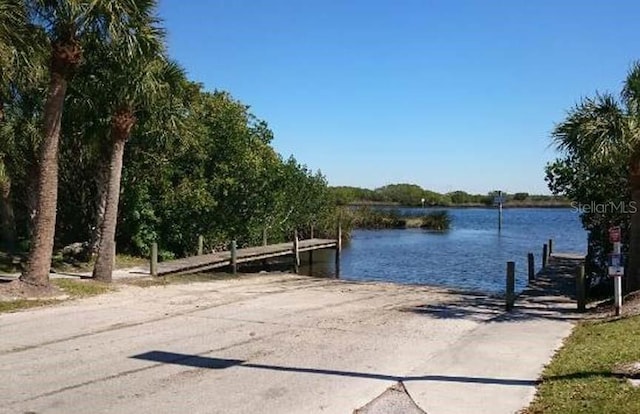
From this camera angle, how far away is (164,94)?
17.5 m

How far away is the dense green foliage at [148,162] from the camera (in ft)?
58.7

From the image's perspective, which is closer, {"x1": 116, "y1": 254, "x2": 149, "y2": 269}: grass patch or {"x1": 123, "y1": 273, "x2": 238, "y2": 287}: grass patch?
{"x1": 123, "y1": 273, "x2": 238, "y2": 287}: grass patch

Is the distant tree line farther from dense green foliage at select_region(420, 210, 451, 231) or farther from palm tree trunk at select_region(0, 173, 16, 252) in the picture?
palm tree trunk at select_region(0, 173, 16, 252)

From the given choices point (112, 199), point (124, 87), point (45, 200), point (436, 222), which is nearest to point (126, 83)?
point (124, 87)

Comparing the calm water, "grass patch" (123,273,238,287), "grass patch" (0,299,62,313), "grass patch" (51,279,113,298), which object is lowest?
the calm water

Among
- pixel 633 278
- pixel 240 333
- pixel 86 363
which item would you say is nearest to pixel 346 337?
pixel 240 333

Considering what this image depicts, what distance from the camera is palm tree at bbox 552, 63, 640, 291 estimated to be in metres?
13.7

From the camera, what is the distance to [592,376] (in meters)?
7.61

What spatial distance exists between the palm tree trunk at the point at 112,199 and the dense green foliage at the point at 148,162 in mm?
296

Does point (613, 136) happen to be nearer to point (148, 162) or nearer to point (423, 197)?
point (148, 162)

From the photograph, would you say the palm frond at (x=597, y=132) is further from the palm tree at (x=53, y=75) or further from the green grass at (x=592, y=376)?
the palm tree at (x=53, y=75)

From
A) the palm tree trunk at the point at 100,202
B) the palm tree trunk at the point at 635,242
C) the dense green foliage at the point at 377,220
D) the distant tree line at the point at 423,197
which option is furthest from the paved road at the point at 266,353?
the distant tree line at the point at 423,197

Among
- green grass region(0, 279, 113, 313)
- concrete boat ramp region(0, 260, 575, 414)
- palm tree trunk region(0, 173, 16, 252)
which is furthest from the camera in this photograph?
palm tree trunk region(0, 173, 16, 252)

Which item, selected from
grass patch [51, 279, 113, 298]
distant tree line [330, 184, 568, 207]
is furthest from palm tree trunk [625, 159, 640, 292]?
distant tree line [330, 184, 568, 207]
